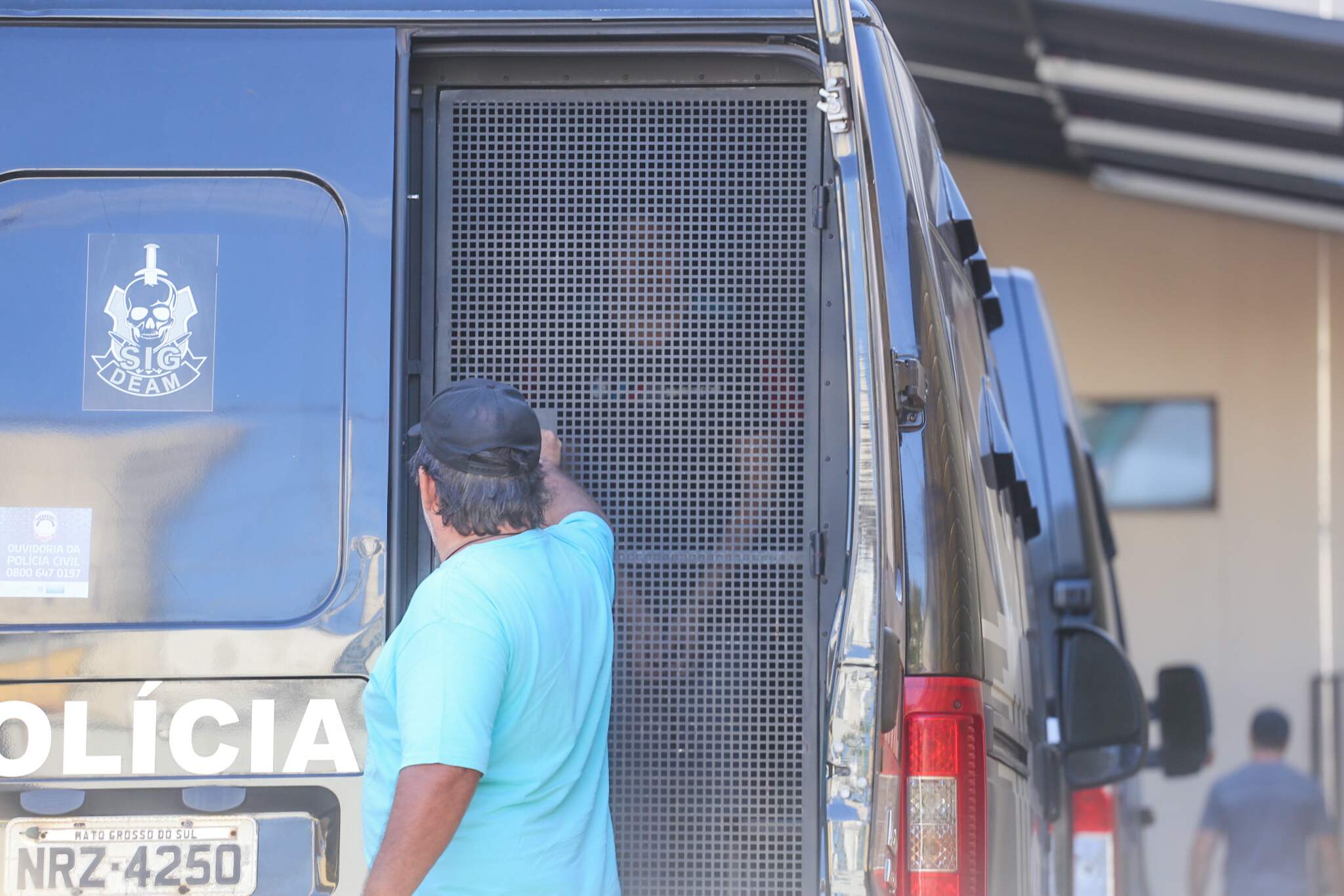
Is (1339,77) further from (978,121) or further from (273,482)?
(273,482)

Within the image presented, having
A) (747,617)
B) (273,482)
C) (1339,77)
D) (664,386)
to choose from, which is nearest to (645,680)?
(747,617)

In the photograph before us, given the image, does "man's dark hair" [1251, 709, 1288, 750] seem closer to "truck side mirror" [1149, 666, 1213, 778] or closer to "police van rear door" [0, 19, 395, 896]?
"truck side mirror" [1149, 666, 1213, 778]

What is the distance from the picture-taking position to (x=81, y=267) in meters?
2.47

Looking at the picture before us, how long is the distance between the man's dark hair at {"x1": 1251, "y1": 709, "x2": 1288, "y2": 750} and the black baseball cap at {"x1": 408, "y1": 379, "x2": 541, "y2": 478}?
4812 mm

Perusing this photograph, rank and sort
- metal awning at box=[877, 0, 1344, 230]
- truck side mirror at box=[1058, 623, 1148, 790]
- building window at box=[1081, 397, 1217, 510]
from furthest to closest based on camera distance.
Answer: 1. building window at box=[1081, 397, 1217, 510]
2. metal awning at box=[877, 0, 1344, 230]
3. truck side mirror at box=[1058, 623, 1148, 790]

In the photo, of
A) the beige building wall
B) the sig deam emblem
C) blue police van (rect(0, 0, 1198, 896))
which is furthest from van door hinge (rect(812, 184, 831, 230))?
the beige building wall

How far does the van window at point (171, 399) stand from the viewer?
2.42m

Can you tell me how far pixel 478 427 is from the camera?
2.29 meters

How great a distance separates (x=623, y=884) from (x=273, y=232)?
1.31 m

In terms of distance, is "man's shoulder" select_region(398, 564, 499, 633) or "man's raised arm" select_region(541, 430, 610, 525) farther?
"man's raised arm" select_region(541, 430, 610, 525)

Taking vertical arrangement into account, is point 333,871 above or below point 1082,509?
below

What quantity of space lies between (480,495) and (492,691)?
1.10ft

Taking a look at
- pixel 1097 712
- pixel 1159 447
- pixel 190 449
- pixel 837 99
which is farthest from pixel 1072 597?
pixel 1159 447

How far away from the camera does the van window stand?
242 centimetres
